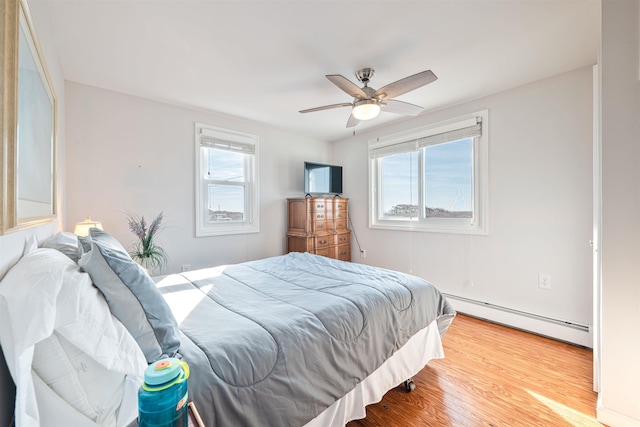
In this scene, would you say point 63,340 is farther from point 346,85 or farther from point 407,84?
point 407,84

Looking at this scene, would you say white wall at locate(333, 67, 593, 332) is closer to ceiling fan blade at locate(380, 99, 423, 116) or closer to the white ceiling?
the white ceiling

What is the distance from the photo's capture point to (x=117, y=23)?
1760 millimetres

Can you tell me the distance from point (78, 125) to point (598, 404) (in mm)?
4522

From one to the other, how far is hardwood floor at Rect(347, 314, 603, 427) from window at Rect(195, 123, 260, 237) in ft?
8.75

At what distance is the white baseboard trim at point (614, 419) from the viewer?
1445mm

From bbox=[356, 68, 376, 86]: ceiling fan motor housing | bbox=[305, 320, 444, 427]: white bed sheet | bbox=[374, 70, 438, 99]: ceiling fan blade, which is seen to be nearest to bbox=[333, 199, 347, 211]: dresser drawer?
bbox=[356, 68, 376, 86]: ceiling fan motor housing

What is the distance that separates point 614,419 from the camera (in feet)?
4.87

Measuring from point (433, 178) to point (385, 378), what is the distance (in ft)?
8.37

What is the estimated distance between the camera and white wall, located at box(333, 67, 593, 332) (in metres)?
2.35

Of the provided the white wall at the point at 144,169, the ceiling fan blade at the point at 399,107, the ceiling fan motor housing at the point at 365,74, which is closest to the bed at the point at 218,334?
the white wall at the point at 144,169

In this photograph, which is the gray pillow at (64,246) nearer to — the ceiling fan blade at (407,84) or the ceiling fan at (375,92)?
the ceiling fan at (375,92)

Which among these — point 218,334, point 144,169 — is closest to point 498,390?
point 218,334

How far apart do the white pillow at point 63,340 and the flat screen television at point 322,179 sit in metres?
3.45

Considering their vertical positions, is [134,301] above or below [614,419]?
above
